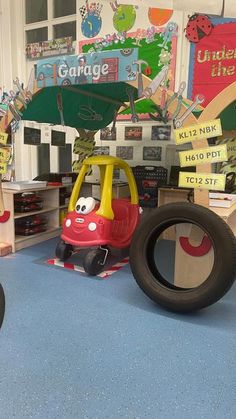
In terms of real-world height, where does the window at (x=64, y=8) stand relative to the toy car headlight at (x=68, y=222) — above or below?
above

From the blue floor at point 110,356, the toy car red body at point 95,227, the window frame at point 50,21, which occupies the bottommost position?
the blue floor at point 110,356

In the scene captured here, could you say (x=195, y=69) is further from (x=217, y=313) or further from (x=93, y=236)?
(x=217, y=313)

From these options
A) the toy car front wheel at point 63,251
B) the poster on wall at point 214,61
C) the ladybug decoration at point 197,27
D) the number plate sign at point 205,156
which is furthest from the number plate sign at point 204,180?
the ladybug decoration at point 197,27

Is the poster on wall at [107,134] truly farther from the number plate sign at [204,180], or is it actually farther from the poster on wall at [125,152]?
the number plate sign at [204,180]

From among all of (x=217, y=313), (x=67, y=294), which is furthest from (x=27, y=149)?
(x=217, y=313)

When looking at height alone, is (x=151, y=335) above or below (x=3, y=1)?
below

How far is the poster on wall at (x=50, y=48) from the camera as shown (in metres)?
4.82

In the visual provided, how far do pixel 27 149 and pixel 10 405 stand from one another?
4.60m

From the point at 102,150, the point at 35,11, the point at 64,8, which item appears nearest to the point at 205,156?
the point at 102,150

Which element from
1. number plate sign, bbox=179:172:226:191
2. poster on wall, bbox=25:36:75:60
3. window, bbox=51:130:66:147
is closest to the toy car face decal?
number plate sign, bbox=179:172:226:191

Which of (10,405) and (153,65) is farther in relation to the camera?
(153,65)

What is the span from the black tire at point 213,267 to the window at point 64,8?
4189 millimetres

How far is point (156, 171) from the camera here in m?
4.00

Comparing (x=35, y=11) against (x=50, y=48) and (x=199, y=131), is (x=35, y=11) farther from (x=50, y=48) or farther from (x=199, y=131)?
(x=199, y=131)
